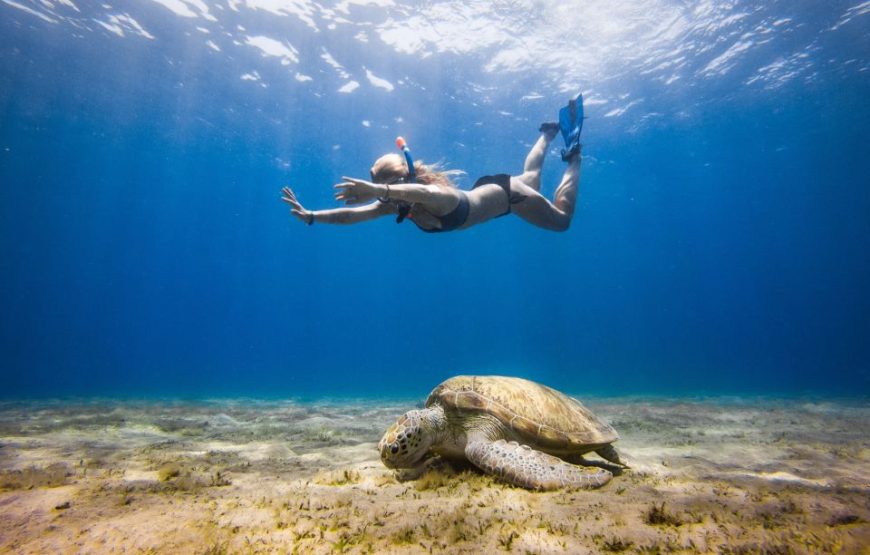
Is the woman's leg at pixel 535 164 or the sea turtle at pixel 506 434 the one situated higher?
the woman's leg at pixel 535 164

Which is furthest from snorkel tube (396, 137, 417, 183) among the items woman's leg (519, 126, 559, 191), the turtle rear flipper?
the turtle rear flipper

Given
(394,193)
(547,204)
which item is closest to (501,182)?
(547,204)

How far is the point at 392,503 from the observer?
2.53 meters

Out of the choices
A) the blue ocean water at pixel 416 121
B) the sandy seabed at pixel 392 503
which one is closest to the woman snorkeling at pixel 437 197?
the sandy seabed at pixel 392 503

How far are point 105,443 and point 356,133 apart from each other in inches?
941

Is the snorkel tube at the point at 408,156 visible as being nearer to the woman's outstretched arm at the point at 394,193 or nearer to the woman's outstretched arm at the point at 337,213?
the woman's outstretched arm at the point at 394,193

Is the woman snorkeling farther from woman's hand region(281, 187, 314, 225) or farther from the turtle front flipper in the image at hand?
the turtle front flipper

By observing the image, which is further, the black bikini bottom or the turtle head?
the black bikini bottom

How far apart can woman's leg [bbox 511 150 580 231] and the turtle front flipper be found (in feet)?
11.6

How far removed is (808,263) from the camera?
251ft

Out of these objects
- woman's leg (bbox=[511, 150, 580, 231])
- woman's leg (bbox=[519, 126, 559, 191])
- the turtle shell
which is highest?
woman's leg (bbox=[519, 126, 559, 191])

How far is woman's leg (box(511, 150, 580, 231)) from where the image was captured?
5.31m

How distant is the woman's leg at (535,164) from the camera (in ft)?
19.7

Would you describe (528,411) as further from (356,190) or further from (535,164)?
(535,164)
